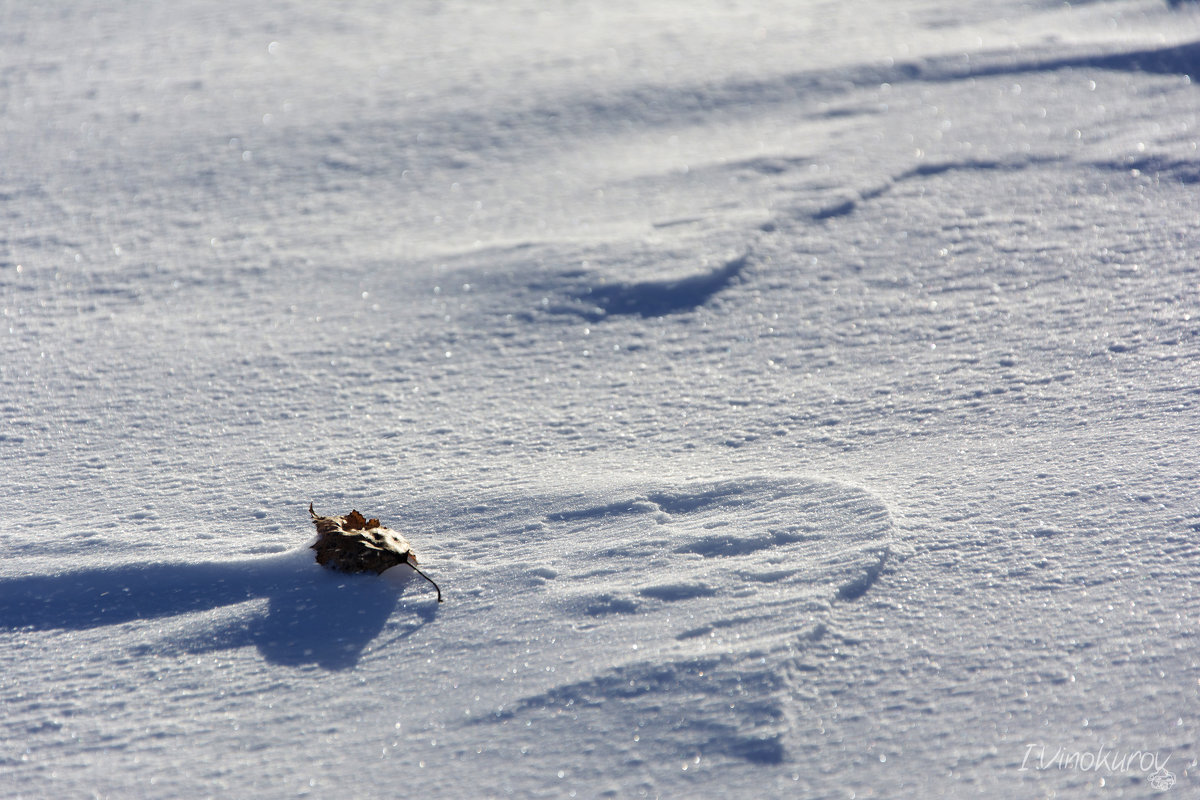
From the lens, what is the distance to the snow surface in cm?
120

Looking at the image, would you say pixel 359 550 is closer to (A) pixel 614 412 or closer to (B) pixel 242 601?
(B) pixel 242 601

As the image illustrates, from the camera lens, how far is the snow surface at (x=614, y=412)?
3.95 ft

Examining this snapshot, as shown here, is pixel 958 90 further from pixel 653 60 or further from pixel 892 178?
pixel 653 60

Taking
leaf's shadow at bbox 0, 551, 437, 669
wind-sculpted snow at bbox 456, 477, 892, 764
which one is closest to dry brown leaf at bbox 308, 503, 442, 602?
leaf's shadow at bbox 0, 551, 437, 669

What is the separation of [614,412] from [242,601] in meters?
0.77

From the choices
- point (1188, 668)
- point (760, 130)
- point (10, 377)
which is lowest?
point (1188, 668)

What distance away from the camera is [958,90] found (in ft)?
9.72

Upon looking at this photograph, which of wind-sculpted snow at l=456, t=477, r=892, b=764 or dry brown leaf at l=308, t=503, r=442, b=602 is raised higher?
dry brown leaf at l=308, t=503, r=442, b=602

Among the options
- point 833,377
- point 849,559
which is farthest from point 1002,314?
point 849,559

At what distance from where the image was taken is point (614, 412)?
183 cm

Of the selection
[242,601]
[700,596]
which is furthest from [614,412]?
[242,601]

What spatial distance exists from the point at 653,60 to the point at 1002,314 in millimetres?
1759

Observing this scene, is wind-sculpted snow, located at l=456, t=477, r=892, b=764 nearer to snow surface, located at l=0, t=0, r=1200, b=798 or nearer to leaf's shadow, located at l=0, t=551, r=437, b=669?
snow surface, located at l=0, t=0, r=1200, b=798

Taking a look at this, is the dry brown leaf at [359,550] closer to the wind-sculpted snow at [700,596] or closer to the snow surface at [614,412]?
the snow surface at [614,412]
